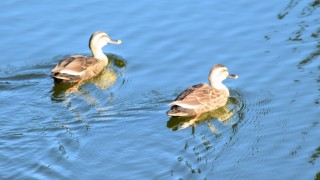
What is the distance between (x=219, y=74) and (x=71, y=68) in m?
2.73

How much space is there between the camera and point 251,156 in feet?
38.1

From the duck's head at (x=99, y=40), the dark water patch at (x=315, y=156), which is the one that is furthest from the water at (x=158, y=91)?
the duck's head at (x=99, y=40)

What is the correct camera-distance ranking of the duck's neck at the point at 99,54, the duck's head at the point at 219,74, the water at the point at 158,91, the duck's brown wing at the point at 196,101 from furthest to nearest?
the duck's neck at the point at 99,54, the duck's head at the point at 219,74, the duck's brown wing at the point at 196,101, the water at the point at 158,91

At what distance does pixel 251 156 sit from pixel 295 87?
241cm

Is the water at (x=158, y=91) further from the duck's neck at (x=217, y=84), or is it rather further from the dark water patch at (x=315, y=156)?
the duck's neck at (x=217, y=84)

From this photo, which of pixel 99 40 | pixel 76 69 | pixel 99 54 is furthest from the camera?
pixel 99 54

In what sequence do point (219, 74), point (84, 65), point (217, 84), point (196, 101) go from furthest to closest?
point (84, 65) → point (217, 84) → point (219, 74) → point (196, 101)

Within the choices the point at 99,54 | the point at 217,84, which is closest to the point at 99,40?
the point at 99,54

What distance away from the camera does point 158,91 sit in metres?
13.9

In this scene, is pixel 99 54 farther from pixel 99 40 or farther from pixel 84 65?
pixel 84 65

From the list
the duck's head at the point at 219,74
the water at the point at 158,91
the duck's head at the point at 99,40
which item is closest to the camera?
the water at the point at 158,91

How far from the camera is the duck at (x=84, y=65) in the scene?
48.4 feet

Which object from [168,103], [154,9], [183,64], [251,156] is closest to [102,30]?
[154,9]

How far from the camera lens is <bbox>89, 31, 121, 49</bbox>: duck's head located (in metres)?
15.5
